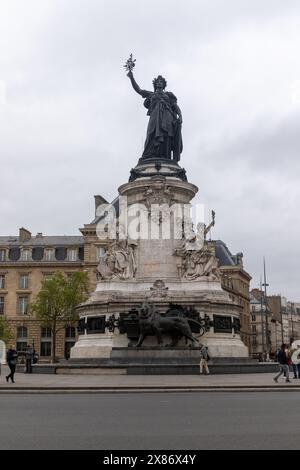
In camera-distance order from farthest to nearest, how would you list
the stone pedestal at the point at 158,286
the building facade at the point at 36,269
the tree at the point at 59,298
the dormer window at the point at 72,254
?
the dormer window at the point at 72,254
the building facade at the point at 36,269
the tree at the point at 59,298
the stone pedestal at the point at 158,286

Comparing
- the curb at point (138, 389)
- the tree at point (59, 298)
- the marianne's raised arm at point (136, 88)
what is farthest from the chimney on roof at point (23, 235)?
the curb at point (138, 389)

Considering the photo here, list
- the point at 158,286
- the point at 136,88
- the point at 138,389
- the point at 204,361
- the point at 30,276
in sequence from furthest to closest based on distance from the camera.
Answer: the point at 30,276
the point at 136,88
the point at 158,286
the point at 204,361
the point at 138,389

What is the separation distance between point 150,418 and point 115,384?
369 inches

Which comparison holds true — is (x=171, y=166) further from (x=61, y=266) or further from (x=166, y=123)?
(x=61, y=266)

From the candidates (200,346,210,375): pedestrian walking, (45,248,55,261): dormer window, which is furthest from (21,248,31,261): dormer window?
(200,346,210,375): pedestrian walking

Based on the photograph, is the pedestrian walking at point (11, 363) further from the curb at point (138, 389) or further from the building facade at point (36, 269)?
the building facade at point (36, 269)

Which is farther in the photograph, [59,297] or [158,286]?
[59,297]

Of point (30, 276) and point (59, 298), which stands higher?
point (30, 276)

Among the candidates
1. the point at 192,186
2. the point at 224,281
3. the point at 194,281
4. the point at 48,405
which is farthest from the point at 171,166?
the point at 224,281

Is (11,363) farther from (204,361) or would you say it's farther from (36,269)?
(36,269)

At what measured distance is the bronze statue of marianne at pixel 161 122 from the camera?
41406mm

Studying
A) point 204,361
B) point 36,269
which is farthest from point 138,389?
point 36,269

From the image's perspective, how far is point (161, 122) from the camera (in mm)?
41469

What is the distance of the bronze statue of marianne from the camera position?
4141cm
